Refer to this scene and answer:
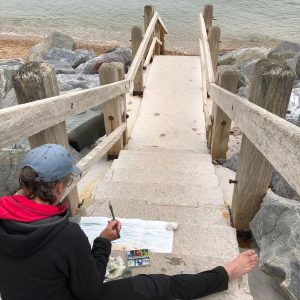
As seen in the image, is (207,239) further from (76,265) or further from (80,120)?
(80,120)

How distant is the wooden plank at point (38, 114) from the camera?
148 cm

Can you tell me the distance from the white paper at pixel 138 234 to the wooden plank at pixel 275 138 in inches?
39.0

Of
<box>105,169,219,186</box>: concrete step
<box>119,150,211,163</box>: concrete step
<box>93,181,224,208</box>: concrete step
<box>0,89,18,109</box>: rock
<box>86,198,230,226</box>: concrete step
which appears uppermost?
<box>86,198,230,226</box>: concrete step

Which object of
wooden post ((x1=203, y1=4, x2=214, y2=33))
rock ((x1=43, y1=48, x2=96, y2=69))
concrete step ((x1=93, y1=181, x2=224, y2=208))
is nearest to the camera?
concrete step ((x1=93, y1=181, x2=224, y2=208))

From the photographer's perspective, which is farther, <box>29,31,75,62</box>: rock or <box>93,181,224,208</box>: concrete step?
<box>29,31,75,62</box>: rock

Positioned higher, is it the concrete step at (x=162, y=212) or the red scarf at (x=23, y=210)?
the red scarf at (x=23, y=210)

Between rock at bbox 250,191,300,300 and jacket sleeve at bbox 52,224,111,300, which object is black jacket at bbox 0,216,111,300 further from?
rock at bbox 250,191,300,300

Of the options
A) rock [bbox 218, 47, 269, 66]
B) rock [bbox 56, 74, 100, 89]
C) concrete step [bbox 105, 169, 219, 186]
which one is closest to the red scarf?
concrete step [bbox 105, 169, 219, 186]

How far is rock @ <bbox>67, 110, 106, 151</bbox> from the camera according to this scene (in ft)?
15.5

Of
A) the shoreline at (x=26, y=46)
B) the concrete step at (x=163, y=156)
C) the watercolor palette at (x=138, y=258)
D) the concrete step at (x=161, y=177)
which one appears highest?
the watercolor palette at (x=138, y=258)

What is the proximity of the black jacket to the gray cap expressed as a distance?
0.18 m

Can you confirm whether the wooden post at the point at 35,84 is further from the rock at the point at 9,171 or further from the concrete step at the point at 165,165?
the rock at the point at 9,171

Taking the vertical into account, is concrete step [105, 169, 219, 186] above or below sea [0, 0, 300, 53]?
above

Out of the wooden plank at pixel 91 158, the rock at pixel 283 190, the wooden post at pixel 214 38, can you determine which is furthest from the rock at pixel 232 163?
the wooden post at pixel 214 38
